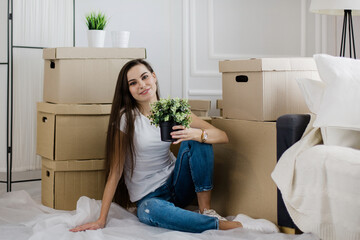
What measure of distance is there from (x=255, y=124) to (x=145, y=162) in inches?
18.5

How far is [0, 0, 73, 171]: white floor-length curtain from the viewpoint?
257cm

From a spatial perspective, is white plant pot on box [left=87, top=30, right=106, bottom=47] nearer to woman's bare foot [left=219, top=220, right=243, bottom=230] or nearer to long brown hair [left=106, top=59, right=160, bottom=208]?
long brown hair [left=106, top=59, right=160, bottom=208]

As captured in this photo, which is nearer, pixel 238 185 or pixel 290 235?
pixel 290 235

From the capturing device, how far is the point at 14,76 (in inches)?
101

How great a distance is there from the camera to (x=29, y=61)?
2605 mm

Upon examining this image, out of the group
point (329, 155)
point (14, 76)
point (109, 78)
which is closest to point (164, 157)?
point (109, 78)

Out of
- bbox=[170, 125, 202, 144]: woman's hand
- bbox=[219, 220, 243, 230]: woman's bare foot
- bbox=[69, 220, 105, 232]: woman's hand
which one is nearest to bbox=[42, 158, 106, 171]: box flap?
bbox=[69, 220, 105, 232]: woman's hand

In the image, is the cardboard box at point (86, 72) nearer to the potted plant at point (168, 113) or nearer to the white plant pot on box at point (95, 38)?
the white plant pot on box at point (95, 38)

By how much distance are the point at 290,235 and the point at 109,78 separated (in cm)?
109

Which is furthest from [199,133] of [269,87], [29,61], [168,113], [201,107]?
[29,61]

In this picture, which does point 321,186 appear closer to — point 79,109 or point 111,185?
point 111,185

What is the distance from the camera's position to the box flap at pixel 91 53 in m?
2.23

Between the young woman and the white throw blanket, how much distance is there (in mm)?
396

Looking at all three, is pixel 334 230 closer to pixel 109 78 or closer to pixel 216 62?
pixel 109 78
